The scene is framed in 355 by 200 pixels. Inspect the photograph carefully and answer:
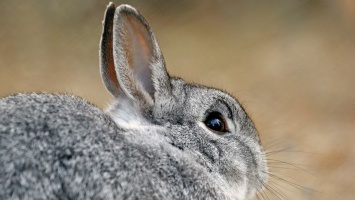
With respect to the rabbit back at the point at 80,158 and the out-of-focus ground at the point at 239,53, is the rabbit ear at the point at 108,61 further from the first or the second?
the out-of-focus ground at the point at 239,53

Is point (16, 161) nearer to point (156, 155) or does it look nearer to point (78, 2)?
point (156, 155)

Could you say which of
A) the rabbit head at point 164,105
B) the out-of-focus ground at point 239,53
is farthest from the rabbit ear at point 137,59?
the out-of-focus ground at point 239,53

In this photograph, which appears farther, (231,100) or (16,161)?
(231,100)

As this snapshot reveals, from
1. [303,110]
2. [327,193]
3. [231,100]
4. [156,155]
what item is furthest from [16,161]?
[303,110]

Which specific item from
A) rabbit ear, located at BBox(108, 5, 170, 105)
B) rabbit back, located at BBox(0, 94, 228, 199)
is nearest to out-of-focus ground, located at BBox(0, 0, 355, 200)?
rabbit ear, located at BBox(108, 5, 170, 105)

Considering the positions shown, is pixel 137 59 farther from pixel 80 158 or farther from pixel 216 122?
pixel 80 158

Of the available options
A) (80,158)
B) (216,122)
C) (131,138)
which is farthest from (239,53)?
(80,158)
